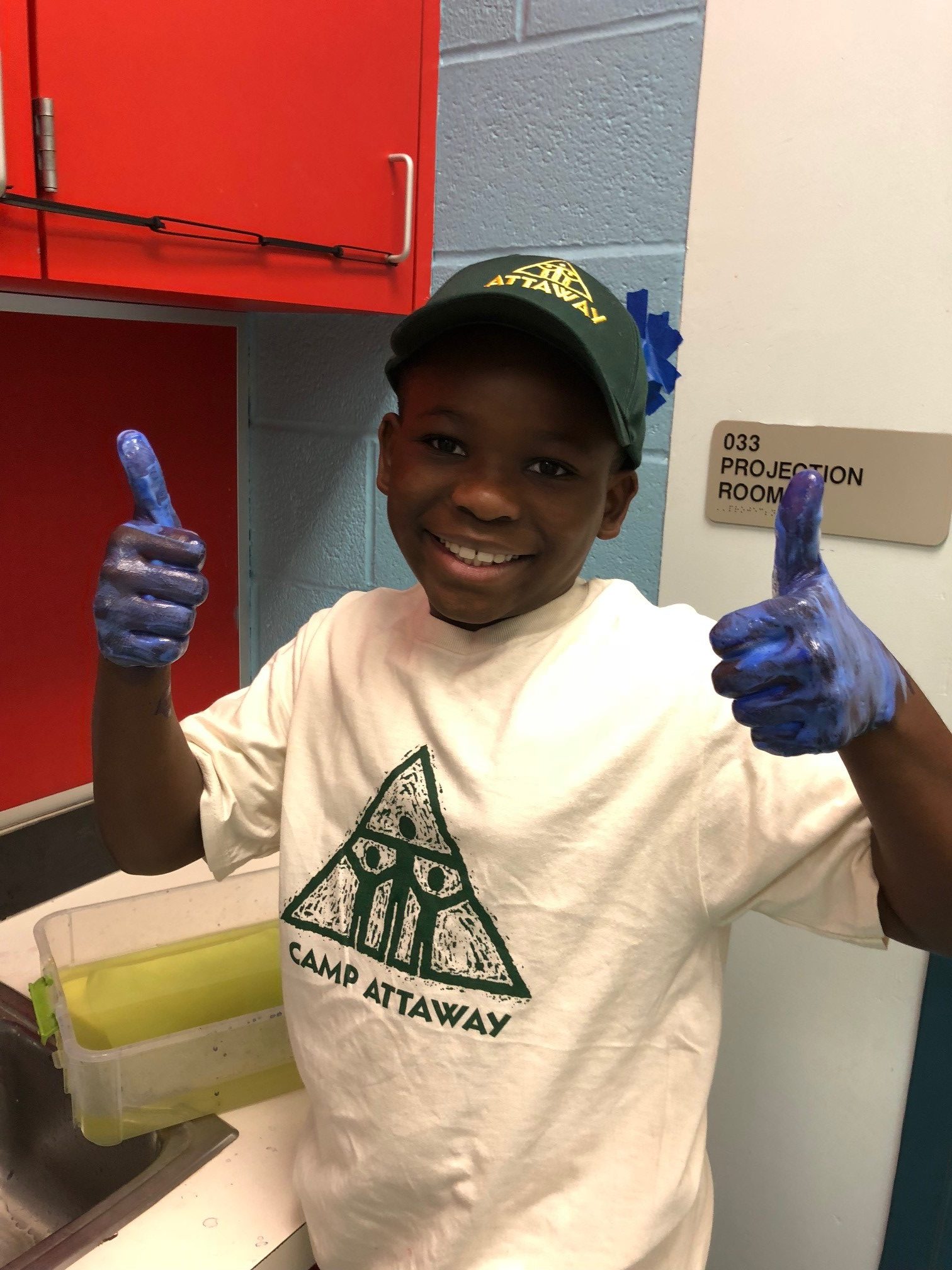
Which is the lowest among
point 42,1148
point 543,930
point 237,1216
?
point 42,1148

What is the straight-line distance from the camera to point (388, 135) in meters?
1.04

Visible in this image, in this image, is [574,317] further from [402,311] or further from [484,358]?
[402,311]

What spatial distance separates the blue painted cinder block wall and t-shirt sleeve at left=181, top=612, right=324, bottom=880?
17.6 inches

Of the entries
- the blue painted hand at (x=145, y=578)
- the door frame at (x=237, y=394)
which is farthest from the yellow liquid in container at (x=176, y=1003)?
the blue painted hand at (x=145, y=578)

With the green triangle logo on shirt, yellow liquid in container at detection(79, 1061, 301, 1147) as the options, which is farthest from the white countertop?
the green triangle logo on shirt

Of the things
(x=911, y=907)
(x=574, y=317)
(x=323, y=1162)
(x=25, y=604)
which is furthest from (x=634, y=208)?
(x=323, y=1162)

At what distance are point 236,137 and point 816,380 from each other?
611 mm

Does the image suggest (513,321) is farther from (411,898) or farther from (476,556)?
(411,898)

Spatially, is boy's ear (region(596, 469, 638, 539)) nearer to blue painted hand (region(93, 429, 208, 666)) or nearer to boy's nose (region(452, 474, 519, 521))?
boy's nose (region(452, 474, 519, 521))

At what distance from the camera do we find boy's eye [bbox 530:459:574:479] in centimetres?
69

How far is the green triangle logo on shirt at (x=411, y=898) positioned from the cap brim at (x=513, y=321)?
305mm

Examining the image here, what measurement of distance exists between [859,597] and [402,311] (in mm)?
632

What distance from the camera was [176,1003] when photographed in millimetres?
907

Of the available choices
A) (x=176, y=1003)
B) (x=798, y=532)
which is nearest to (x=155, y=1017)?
(x=176, y=1003)
